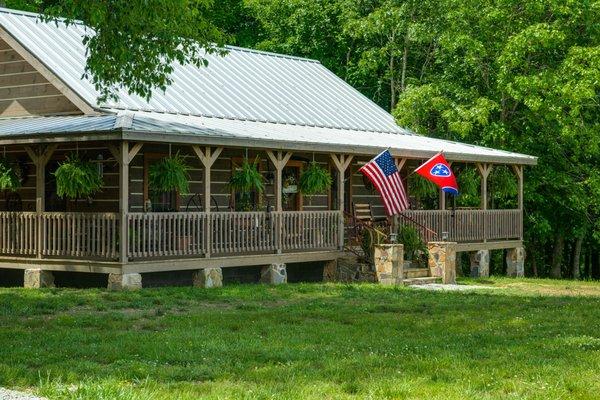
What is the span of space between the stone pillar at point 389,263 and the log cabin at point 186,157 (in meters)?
1.86

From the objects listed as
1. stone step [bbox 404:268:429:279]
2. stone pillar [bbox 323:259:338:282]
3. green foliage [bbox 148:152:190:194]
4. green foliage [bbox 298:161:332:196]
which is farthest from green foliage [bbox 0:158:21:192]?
stone step [bbox 404:268:429:279]

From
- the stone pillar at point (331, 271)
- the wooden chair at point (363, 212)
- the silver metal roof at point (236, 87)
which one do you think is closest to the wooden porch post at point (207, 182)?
the silver metal roof at point (236, 87)

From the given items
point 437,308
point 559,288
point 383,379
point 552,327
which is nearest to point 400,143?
point 559,288

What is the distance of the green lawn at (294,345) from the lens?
994 cm

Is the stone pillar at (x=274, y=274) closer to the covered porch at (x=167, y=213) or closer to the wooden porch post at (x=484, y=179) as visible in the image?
the covered porch at (x=167, y=213)

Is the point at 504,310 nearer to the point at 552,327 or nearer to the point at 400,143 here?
the point at 552,327

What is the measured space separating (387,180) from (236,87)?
629cm

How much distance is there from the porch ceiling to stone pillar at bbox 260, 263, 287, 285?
290 cm

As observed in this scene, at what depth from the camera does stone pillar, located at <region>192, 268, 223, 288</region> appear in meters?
22.7

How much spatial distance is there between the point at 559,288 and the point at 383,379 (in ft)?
53.4

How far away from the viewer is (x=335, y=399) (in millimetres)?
9492

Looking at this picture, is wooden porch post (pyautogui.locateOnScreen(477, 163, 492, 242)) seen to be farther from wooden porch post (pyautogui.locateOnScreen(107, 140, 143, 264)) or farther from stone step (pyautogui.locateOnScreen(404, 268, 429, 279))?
wooden porch post (pyautogui.locateOnScreen(107, 140, 143, 264))

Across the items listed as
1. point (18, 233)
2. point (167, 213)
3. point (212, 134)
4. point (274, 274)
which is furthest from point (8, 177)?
point (274, 274)

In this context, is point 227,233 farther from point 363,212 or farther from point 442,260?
point 363,212
